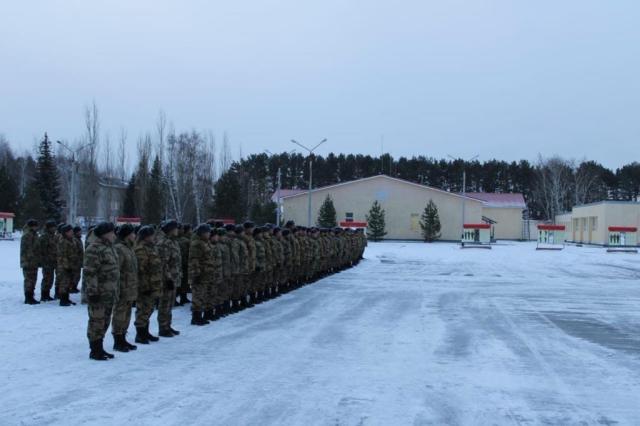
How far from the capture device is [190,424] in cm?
565

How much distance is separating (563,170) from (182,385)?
10003cm

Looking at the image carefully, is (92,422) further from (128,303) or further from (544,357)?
(544,357)

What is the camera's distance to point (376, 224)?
67.0m

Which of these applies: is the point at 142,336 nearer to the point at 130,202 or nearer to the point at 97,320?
the point at 97,320

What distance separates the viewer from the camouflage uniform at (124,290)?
873cm

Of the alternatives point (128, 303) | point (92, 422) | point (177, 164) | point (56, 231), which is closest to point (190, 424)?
point (92, 422)

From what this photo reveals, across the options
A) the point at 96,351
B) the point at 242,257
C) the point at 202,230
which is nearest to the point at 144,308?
the point at 96,351

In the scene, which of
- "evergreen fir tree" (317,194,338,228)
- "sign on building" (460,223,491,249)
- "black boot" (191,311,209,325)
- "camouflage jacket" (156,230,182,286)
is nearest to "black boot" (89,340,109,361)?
"camouflage jacket" (156,230,182,286)

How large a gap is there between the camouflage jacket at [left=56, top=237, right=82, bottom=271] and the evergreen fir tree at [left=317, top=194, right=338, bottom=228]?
172ft

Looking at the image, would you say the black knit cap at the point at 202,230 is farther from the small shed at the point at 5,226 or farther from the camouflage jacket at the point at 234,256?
the small shed at the point at 5,226

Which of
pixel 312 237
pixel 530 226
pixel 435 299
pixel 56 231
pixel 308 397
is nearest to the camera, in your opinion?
pixel 308 397

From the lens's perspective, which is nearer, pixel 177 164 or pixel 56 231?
pixel 56 231

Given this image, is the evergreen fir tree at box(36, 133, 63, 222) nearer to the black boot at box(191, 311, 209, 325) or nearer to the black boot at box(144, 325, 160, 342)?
the black boot at box(191, 311, 209, 325)

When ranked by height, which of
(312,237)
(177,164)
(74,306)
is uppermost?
(177,164)
